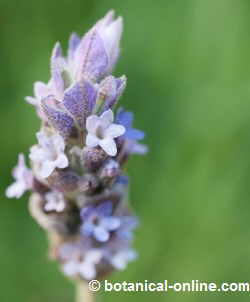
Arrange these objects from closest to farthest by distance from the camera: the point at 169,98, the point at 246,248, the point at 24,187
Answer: the point at 24,187
the point at 246,248
the point at 169,98

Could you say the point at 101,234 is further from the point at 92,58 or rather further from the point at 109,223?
the point at 92,58

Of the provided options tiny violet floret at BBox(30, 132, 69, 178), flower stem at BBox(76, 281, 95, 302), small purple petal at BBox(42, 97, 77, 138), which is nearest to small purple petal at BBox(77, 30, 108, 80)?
small purple petal at BBox(42, 97, 77, 138)

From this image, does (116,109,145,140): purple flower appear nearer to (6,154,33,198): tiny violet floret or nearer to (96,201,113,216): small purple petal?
(96,201,113,216): small purple petal

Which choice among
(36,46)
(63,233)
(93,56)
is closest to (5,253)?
(63,233)

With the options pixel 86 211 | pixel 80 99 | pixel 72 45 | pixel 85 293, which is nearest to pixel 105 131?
pixel 80 99

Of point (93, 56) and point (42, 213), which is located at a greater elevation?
point (93, 56)

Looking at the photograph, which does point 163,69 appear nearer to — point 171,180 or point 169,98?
point 169,98

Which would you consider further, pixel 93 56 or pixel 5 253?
pixel 5 253
